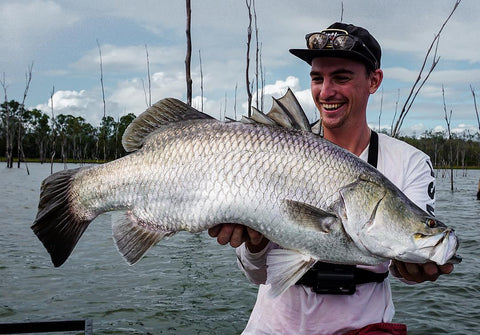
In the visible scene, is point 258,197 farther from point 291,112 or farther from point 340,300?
point 340,300

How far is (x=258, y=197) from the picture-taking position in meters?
2.46

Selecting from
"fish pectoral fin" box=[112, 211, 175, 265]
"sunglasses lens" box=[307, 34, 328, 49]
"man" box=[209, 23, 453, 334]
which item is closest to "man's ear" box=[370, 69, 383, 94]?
"man" box=[209, 23, 453, 334]

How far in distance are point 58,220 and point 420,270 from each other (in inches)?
78.3

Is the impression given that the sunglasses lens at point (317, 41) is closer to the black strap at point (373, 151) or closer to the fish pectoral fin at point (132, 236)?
the black strap at point (373, 151)

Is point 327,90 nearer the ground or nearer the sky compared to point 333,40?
nearer the ground

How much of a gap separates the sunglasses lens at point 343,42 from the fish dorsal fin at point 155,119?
3.61 ft

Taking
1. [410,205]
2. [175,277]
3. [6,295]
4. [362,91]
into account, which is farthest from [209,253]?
[410,205]

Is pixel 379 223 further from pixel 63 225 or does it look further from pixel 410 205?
pixel 63 225

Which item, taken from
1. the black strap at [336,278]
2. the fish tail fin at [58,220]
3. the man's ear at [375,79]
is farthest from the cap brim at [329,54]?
the fish tail fin at [58,220]

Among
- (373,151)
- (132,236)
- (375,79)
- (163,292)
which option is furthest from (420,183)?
(163,292)

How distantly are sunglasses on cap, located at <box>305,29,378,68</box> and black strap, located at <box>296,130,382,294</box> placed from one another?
1.42 meters

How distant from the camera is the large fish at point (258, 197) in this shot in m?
2.42

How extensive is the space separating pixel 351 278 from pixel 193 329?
4.30 metres

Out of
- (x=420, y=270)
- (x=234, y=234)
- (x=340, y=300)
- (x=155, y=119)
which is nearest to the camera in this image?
(x=420, y=270)
